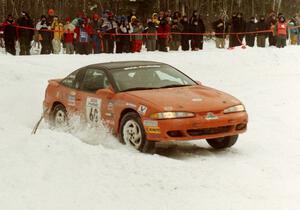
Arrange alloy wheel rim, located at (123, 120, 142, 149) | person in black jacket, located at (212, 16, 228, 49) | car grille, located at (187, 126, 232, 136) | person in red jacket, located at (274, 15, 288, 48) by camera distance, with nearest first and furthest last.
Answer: car grille, located at (187, 126, 232, 136) → alloy wheel rim, located at (123, 120, 142, 149) → person in red jacket, located at (274, 15, 288, 48) → person in black jacket, located at (212, 16, 228, 49)

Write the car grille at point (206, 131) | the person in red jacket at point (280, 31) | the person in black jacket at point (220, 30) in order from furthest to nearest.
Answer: the person in black jacket at point (220, 30) < the person in red jacket at point (280, 31) < the car grille at point (206, 131)

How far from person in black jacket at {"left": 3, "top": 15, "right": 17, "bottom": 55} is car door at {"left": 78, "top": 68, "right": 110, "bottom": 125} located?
12457mm

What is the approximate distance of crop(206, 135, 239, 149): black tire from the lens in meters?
9.38

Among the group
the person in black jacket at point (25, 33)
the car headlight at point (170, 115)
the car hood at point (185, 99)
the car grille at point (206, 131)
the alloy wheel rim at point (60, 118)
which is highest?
the person in black jacket at point (25, 33)

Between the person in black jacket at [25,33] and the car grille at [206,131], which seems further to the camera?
the person in black jacket at [25,33]

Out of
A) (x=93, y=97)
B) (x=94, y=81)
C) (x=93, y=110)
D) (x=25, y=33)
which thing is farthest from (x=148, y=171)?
(x=25, y=33)

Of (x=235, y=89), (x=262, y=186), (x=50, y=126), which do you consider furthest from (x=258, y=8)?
(x=262, y=186)

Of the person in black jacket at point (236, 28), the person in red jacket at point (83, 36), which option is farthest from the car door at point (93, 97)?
the person in black jacket at point (236, 28)

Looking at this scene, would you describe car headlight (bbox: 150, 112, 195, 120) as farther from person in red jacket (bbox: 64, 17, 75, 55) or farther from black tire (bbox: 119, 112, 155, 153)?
person in red jacket (bbox: 64, 17, 75, 55)

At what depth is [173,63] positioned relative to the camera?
73.0 ft

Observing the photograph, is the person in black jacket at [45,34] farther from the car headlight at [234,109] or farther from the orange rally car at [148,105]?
the car headlight at [234,109]

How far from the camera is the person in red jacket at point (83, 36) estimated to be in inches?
921

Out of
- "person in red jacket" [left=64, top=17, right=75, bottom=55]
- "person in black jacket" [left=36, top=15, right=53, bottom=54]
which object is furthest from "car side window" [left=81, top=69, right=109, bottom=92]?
"person in red jacket" [left=64, top=17, right=75, bottom=55]

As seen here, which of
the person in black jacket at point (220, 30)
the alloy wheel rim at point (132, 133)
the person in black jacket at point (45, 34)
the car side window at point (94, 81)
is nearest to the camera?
the alloy wheel rim at point (132, 133)
